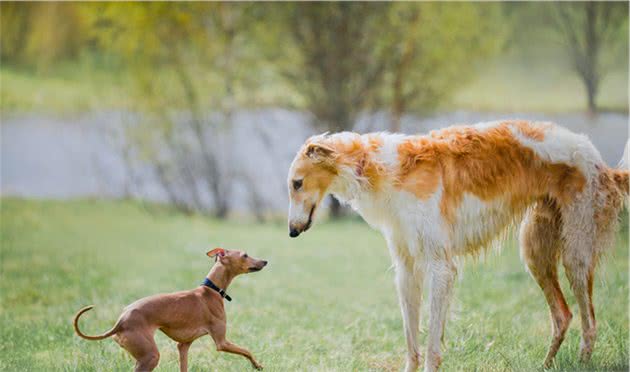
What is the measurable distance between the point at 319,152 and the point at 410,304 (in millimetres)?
1091

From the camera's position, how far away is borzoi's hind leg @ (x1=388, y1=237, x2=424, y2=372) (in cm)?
482

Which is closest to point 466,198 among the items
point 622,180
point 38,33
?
point 622,180

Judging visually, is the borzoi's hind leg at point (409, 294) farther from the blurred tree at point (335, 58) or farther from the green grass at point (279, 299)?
the blurred tree at point (335, 58)

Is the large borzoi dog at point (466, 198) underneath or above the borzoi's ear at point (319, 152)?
underneath

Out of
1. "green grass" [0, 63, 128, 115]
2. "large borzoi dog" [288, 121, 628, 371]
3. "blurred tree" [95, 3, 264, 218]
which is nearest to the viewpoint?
"large borzoi dog" [288, 121, 628, 371]

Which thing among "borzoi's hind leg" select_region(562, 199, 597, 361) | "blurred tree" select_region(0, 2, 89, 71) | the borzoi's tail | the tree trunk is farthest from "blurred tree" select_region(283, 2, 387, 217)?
"borzoi's hind leg" select_region(562, 199, 597, 361)

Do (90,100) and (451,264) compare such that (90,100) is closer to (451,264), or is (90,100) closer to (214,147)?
(214,147)

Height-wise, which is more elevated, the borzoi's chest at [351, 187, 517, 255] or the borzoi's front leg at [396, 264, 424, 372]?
the borzoi's chest at [351, 187, 517, 255]

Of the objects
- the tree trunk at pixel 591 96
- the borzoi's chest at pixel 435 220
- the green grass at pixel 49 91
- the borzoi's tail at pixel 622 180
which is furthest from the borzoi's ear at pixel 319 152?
the green grass at pixel 49 91

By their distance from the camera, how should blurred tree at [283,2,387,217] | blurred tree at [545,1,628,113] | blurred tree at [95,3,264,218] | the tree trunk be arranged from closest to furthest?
blurred tree at [545,1,628,113] < the tree trunk < blurred tree at [283,2,387,217] < blurred tree at [95,3,264,218]

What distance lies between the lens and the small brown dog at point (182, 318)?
4.01 metres

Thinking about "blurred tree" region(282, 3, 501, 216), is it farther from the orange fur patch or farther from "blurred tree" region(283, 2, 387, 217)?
the orange fur patch

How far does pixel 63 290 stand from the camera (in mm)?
7875

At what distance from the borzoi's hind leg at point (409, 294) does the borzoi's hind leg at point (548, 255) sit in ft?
2.96
